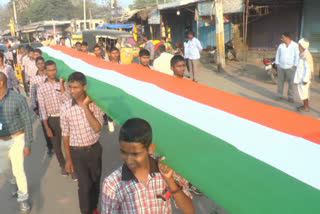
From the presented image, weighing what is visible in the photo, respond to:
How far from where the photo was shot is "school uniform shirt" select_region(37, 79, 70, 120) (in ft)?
12.7

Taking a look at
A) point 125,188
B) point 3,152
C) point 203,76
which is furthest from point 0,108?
point 203,76

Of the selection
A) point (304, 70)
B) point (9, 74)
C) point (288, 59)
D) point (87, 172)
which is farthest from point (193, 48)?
point (87, 172)

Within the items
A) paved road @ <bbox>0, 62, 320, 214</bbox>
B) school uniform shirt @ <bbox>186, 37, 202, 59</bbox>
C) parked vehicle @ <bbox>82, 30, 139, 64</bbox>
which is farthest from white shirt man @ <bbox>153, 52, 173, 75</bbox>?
parked vehicle @ <bbox>82, 30, 139, 64</bbox>

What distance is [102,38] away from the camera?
16.5 meters

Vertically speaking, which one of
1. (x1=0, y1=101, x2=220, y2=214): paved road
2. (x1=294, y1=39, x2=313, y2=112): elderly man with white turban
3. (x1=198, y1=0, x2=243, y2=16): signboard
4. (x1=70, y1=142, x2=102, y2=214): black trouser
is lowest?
(x1=0, y1=101, x2=220, y2=214): paved road

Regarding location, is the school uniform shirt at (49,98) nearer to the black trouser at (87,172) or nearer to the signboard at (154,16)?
the black trouser at (87,172)

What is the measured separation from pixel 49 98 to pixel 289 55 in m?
5.18

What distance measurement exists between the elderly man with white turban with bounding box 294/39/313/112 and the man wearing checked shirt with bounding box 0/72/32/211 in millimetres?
5281

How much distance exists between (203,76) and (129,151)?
1005 centimetres

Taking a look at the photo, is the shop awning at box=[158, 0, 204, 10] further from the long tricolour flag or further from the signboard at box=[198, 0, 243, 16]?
the long tricolour flag

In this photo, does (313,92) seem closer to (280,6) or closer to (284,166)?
(280,6)

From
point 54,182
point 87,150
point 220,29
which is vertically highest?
point 220,29

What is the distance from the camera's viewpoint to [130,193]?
1525mm

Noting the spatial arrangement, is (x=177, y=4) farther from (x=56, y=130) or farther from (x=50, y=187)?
(x=50, y=187)
